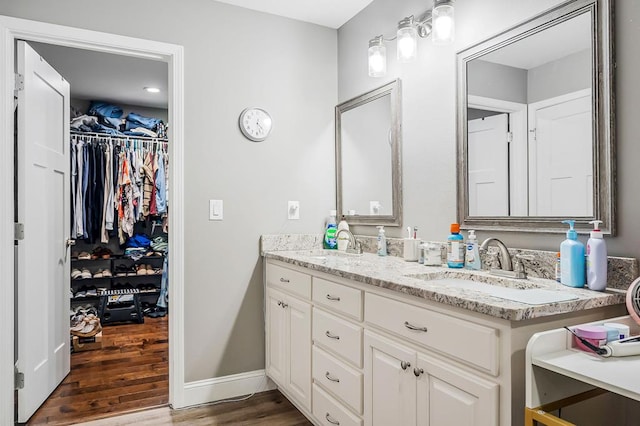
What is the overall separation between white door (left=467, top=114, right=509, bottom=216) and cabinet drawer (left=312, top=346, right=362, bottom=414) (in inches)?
35.9

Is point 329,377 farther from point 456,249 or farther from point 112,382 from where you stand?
point 112,382

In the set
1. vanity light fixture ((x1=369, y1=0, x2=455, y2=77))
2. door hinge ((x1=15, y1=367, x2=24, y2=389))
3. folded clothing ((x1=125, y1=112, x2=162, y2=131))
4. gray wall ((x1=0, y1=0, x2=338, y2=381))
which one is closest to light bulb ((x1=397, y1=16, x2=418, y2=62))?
vanity light fixture ((x1=369, y1=0, x2=455, y2=77))

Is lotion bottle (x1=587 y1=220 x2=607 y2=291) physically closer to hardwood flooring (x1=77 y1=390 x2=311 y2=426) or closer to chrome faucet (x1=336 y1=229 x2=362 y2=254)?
chrome faucet (x1=336 y1=229 x2=362 y2=254)

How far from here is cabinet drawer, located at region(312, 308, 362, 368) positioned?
5.82ft

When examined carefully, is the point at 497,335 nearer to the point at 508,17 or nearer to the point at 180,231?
the point at 508,17

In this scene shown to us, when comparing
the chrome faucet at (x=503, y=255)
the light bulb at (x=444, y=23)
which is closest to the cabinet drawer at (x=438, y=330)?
the chrome faucet at (x=503, y=255)

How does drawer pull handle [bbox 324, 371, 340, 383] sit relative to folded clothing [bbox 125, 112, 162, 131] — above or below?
below

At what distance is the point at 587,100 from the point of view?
1500 millimetres

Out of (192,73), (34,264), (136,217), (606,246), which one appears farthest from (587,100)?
(136,217)

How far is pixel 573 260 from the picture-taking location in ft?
4.71

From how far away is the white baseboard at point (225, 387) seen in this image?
256 cm

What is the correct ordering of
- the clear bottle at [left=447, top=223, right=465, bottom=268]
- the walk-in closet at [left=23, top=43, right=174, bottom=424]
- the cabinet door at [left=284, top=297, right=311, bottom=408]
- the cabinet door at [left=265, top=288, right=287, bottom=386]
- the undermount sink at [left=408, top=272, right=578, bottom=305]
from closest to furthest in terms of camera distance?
the undermount sink at [left=408, top=272, right=578, bottom=305], the clear bottle at [left=447, top=223, right=465, bottom=268], the cabinet door at [left=284, top=297, right=311, bottom=408], the cabinet door at [left=265, top=288, right=287, bottom=386], the walk-in closet at [left=23, top=43, right=174, bottom=424]

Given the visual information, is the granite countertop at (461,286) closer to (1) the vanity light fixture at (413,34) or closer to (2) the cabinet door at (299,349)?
(2) the cabinet door at (299,349)

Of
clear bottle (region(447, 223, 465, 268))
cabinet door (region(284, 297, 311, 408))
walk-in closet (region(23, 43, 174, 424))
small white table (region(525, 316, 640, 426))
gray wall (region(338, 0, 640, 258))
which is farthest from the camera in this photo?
walk-in closet (region(23, 43, 174, 424))
